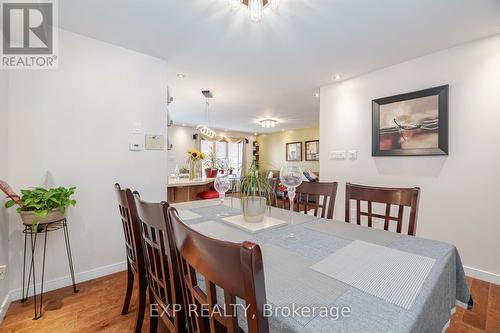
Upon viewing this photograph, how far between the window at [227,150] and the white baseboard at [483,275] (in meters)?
5.81

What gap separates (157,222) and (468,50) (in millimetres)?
2962

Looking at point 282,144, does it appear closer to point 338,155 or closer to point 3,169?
point 338,155

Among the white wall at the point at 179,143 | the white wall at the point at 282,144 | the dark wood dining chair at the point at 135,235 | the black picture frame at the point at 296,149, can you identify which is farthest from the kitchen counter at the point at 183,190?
the black picture frame at the point at 296,149

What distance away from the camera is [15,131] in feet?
5.36

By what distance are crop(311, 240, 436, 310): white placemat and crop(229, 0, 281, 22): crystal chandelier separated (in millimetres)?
1432

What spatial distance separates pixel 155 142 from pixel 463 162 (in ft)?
10.1

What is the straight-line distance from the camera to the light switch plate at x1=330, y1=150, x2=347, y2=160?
288cm

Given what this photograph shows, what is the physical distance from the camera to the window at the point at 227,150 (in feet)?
23.6

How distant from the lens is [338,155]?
2.94 meters

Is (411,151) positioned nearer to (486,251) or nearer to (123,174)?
(486,251)

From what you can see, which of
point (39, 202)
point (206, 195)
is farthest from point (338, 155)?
point (39, 202)

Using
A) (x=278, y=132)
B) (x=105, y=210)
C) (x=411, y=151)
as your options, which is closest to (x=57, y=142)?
(x=105, y=210)

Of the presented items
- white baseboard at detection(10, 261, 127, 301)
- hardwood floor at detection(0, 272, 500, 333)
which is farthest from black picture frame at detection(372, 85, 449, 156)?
white baseboard at detection(10, 261, 127, 301)

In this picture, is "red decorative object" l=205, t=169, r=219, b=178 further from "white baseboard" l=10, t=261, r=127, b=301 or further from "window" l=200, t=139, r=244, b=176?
"window" l=200, t=139, r=244, b=176
